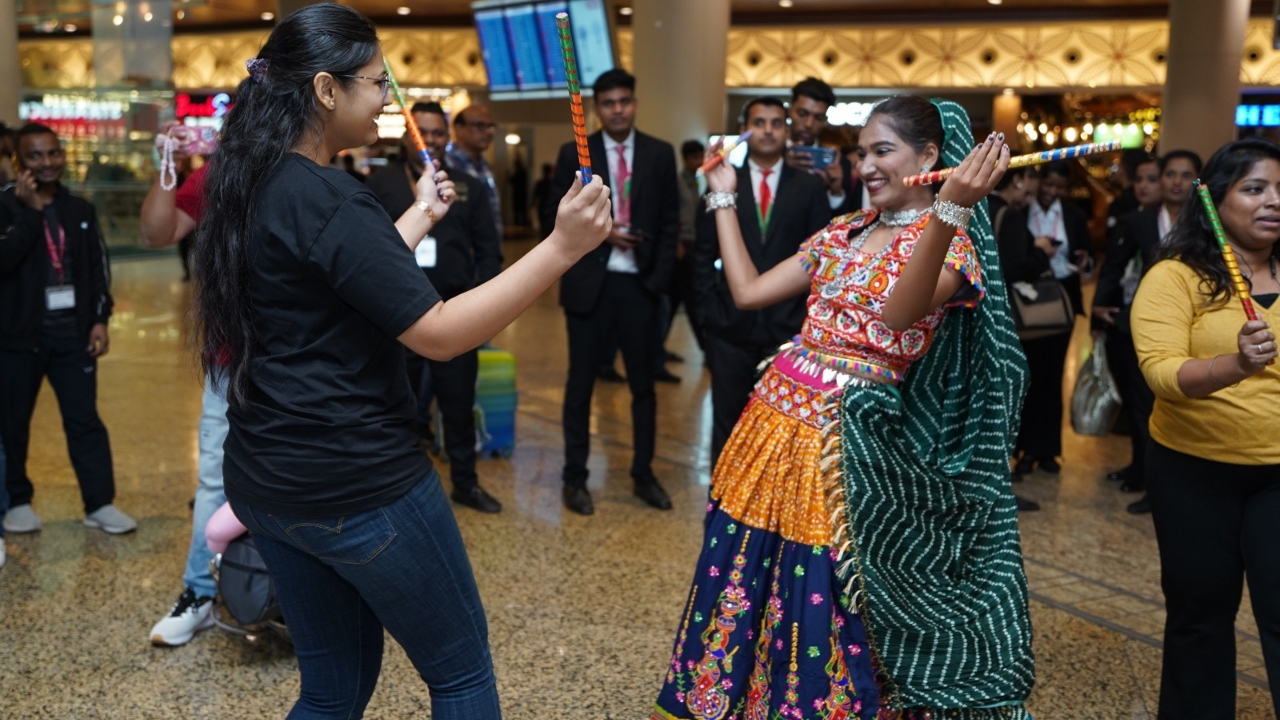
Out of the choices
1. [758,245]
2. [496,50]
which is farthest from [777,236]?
[496,50]

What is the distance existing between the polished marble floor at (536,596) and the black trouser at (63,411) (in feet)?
0.61

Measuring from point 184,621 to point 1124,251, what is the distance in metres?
4.37

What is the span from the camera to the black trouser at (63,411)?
13.8ft

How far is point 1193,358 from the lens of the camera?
8.33 feet

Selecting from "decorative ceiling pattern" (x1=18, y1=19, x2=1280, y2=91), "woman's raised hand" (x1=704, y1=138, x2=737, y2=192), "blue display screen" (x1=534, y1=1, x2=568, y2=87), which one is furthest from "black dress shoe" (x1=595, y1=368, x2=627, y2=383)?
"decorative ceiling pattern" (x1=18, y1=19, x2=1280, y2=91)

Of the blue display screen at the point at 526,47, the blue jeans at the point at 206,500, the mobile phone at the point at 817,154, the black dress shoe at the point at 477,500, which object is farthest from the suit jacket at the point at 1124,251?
the blue display screen at the point at 526,47

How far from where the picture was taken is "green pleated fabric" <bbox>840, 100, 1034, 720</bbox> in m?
2.46

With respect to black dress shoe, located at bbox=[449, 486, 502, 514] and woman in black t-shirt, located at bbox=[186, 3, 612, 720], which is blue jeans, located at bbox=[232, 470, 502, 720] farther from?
black dress shoe, located at bbox=[449, 486, 502, 514]

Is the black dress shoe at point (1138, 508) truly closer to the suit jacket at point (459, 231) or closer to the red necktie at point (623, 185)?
the red necktie at point (623, 185)

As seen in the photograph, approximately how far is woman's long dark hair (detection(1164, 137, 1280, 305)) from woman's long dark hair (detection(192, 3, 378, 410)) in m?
1.92

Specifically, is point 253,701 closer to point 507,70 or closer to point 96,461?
point 96,461

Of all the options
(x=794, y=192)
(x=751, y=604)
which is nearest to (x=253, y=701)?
(x=751, y=604)

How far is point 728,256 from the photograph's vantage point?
2.91 m

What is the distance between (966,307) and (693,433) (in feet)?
12.4
